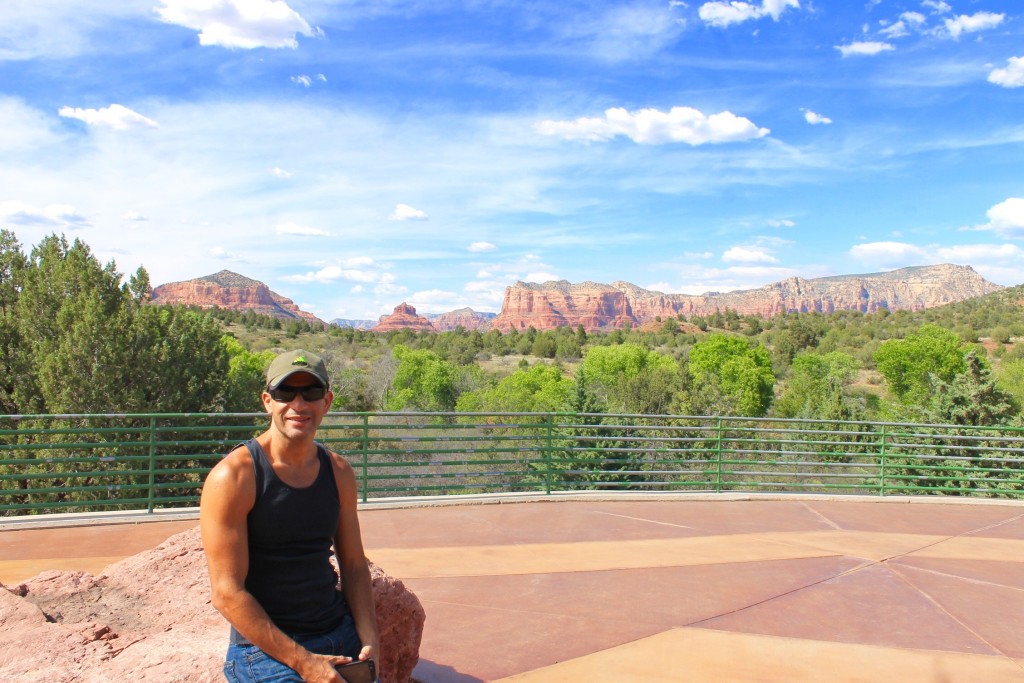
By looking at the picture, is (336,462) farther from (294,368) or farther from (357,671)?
(357,671)

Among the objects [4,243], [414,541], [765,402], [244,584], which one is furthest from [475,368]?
[244,584]

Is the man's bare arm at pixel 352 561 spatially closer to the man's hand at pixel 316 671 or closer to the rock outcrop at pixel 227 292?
the man's hand at pixel 316 671

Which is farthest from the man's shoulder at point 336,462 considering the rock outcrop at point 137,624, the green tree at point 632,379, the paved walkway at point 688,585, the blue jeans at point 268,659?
the green tree at point 632,379

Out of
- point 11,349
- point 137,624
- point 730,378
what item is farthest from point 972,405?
point 730,378

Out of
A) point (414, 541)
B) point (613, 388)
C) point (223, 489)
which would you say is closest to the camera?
point (223, 489)

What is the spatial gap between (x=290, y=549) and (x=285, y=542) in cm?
4

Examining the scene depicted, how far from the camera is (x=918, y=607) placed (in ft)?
22.5

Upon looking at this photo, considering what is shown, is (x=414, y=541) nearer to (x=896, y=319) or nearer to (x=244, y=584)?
(x=244, y=584)

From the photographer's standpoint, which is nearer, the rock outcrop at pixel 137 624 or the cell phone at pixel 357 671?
the cell phone at pixel 357 671

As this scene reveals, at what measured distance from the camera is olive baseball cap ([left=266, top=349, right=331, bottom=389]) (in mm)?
2914

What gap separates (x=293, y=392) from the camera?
294 centimetres

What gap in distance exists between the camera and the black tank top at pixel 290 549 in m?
2.81

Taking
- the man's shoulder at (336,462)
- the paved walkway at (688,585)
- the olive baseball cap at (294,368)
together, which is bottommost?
the paved walkway at (688,585)

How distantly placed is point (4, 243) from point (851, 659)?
2871 centimetres
